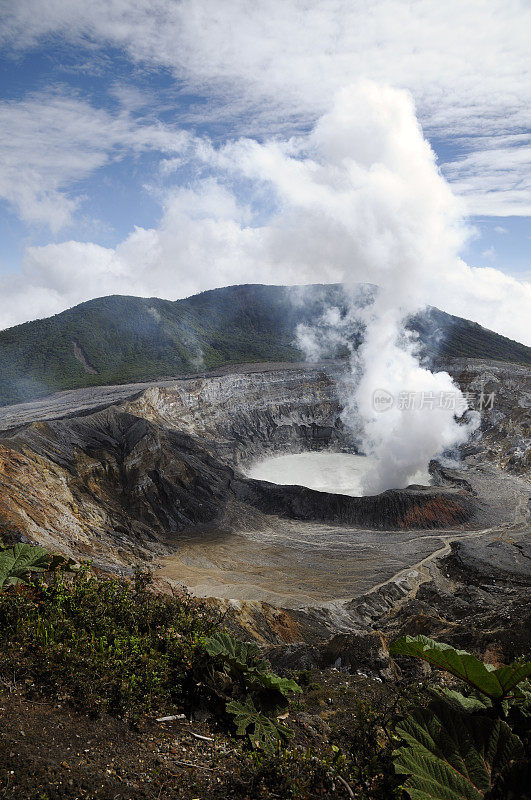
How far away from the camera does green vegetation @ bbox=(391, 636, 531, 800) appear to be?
489cm

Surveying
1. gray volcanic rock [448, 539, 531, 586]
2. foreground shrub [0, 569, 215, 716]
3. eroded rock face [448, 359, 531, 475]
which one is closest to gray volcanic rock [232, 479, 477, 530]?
gray volcanic rock [448, 539, 531, 586]

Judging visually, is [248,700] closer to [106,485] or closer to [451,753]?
[451,753]

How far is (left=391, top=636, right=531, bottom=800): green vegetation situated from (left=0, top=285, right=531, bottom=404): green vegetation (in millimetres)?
105617

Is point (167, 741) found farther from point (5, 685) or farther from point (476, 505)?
point (476, 505)

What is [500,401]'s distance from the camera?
254ft

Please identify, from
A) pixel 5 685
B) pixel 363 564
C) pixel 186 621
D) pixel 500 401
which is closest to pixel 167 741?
pixel 5 685

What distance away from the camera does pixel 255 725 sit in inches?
297

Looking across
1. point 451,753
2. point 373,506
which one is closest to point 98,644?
point 451,753

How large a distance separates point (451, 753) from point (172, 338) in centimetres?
14623

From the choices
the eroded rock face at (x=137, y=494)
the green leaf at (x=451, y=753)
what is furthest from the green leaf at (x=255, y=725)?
the eroded rock face at (x=137, y=494)

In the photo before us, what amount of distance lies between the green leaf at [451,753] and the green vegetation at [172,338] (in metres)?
106

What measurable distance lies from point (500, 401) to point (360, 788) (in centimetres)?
8083

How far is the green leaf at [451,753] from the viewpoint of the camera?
4.87 metres

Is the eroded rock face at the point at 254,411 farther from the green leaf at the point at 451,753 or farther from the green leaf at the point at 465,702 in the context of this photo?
the green leaf at the point at 451,753
